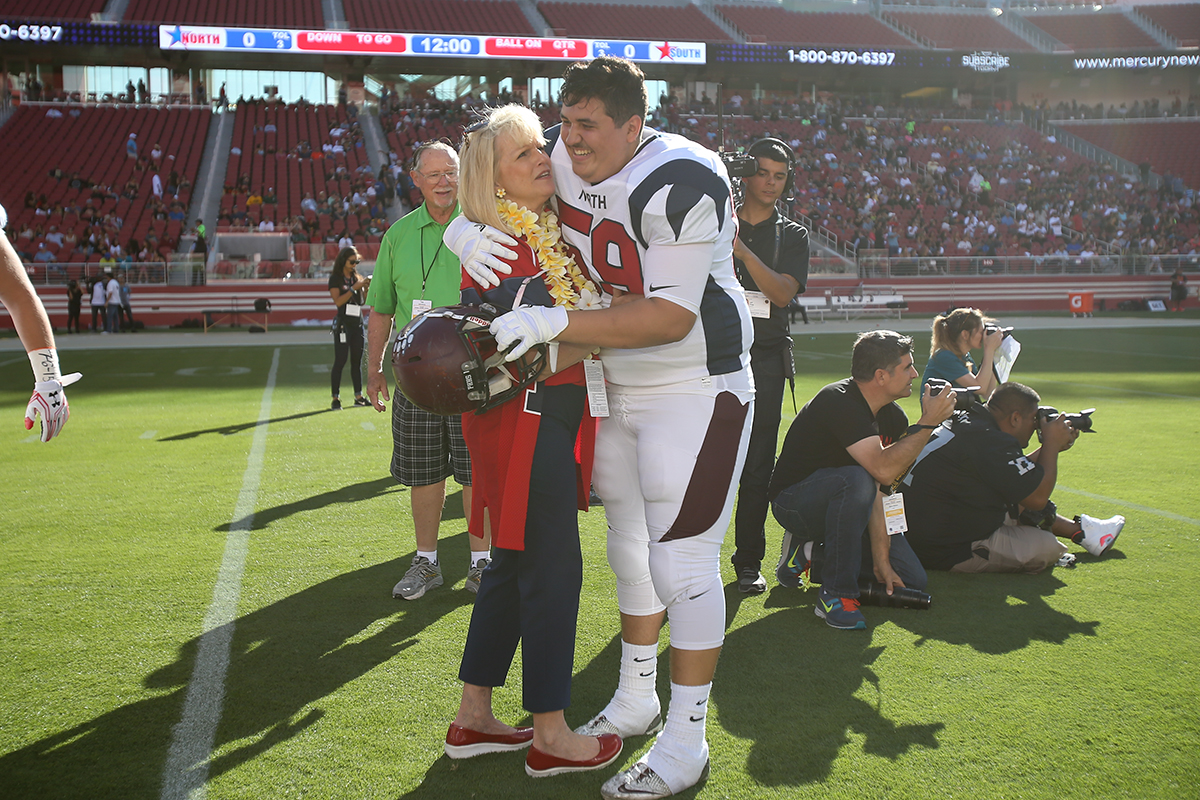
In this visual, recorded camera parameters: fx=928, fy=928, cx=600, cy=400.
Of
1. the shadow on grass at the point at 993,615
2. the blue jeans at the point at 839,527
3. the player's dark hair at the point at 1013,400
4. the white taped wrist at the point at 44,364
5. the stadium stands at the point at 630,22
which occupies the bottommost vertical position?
the shadow on grass at the point at 993,615

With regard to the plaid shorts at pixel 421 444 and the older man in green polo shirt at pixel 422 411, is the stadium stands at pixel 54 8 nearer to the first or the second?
the older man in green polo shirt at pixel 422 411

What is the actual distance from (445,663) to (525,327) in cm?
173

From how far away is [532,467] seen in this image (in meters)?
2.71

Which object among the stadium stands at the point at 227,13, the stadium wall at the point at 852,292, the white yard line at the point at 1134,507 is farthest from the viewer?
the stadium stands at the point at 227,13

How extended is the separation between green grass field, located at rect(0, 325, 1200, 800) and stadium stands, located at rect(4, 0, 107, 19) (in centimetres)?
3868

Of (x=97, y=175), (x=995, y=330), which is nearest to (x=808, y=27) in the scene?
(x=97, y=175)

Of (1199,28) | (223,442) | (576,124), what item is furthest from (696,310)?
(1199,28)

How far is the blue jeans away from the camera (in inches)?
160

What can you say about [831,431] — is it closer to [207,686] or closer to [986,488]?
[986,488]

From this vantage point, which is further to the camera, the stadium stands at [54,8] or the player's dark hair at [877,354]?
the stadium stands at [54,8]

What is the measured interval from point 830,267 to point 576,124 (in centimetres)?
2789

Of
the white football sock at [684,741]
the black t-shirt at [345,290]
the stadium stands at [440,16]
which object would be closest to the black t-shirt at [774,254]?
the white football sock at [684,741]

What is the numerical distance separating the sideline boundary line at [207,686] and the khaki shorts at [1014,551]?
3.50 metres

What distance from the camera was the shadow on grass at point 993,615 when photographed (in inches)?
152
